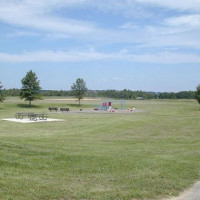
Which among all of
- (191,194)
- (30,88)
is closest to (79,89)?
(30,88)

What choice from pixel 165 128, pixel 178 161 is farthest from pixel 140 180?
pixel 165 128

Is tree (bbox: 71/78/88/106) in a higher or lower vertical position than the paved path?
higher

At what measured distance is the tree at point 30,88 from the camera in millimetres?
64188

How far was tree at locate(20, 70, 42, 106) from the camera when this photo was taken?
211 ft

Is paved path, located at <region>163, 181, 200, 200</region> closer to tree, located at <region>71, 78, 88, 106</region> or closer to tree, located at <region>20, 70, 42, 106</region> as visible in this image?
tree, located at <region>20, 70, 42, 106</region>

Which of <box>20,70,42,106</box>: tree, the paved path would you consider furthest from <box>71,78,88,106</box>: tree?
the paved path

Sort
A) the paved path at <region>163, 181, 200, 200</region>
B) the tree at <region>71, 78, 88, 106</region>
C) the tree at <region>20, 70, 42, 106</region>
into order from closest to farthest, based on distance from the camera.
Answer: the paved path at <region>163, 181, 200, 200</region>
the tree at <region>20, 70, 42, 106</region>
the tree at <region>71, 78, 88, 106</region>

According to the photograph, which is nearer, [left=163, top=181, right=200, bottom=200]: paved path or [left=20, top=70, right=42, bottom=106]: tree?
[left=163, top=181, right=200, bottom=200]: paved path

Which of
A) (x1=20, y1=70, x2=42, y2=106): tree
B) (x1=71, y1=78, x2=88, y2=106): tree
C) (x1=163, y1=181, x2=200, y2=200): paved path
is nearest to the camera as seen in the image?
(x1=163, y1=181, x2=200, y2=200): paved path

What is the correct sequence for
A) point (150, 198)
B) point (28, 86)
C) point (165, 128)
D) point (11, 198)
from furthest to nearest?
point (28, 86) → point (165, 128) → point (150, 198) → point (11, 198)

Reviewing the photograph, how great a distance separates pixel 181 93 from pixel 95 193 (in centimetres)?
14677

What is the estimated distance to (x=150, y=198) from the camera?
213 inches

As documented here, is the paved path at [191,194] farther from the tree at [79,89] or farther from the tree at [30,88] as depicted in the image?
the tree at [79,89]

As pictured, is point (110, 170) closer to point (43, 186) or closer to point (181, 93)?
point (43, 186)
